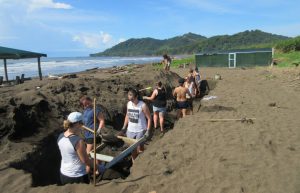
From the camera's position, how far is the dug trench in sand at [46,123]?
25.0ft

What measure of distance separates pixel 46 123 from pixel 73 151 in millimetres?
5118

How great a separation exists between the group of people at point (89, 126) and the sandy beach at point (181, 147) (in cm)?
33

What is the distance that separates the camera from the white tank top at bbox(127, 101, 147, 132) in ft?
24.4

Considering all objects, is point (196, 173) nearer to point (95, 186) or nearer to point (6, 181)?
point (95, 186)

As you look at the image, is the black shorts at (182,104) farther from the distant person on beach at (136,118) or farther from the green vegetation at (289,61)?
the green vegetation at (289,61)

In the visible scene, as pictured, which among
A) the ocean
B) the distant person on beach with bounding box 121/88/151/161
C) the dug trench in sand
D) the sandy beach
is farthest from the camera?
the ocean

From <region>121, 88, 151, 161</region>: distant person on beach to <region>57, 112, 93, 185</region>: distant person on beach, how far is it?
2.32m

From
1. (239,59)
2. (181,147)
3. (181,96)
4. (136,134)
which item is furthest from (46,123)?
(239,59)

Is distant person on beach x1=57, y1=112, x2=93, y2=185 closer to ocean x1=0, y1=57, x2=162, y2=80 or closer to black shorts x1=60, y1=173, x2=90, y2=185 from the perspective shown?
black shorts x1=60, y1=173, x2=90, y2=185

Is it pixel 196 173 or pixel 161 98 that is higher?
pixel 161 98

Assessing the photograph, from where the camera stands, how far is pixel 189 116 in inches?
449

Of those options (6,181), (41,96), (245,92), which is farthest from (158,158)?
(245,92)

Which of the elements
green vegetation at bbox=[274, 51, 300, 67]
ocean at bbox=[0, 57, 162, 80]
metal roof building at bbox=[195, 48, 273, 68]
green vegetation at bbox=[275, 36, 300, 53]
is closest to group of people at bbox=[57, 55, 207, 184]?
green vegetation at bbox=[274, 51, 300, 67]

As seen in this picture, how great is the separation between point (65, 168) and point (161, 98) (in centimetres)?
552
